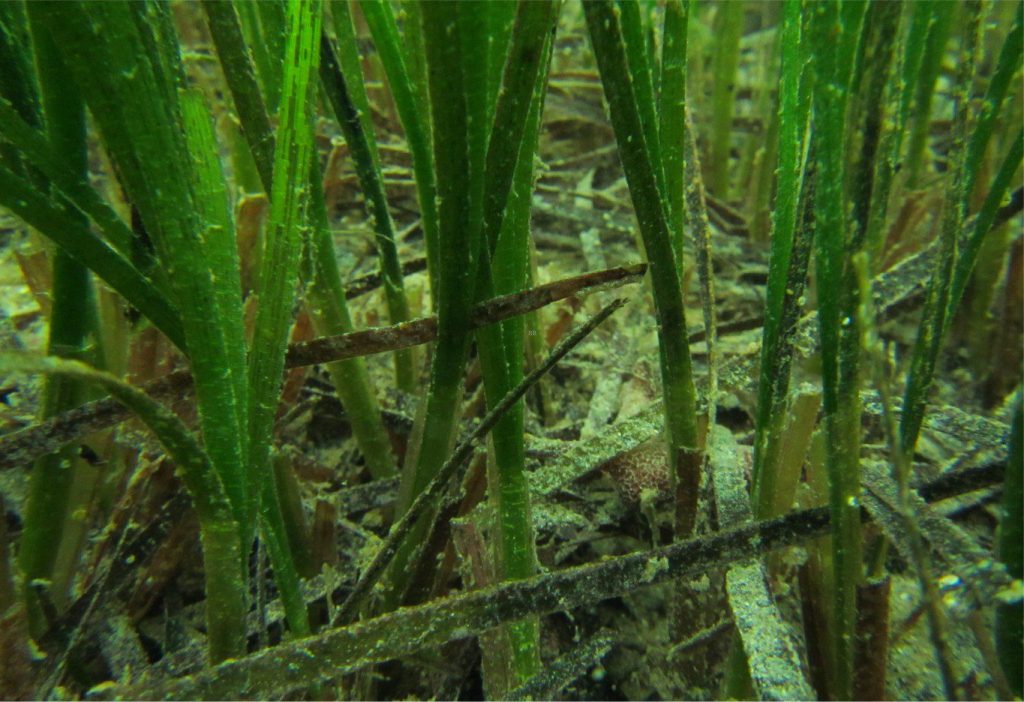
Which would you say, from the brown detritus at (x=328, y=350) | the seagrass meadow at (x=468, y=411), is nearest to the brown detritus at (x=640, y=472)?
the seagrass meadow at (x=468, y=411)

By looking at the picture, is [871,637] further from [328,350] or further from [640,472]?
[328,350]

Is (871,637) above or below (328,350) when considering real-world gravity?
below

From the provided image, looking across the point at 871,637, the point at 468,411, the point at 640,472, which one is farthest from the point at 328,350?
the point at 871,637

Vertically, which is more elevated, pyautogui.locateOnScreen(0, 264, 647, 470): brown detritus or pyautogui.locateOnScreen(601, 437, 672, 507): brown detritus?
pyautogui.locateOnScreen(0, 264, 647, 470): brown detritus

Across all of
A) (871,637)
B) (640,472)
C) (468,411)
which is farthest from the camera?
(468,411)

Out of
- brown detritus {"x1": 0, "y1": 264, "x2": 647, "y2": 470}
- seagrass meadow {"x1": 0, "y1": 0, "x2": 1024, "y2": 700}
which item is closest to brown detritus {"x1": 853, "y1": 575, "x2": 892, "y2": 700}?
seagrass meadow {"x1": 0, "y1": 0, "x2": 1024, "y2": 700}

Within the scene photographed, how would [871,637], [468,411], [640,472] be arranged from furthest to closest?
[468,411], [640,472], [871,637]

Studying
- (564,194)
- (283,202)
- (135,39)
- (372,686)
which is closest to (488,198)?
(283,202)

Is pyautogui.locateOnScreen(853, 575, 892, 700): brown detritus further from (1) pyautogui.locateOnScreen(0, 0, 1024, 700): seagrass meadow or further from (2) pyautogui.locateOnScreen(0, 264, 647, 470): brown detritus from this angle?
(2) pyautogui.locateOnScreen(0, 264, 647, 470): brown detritus
